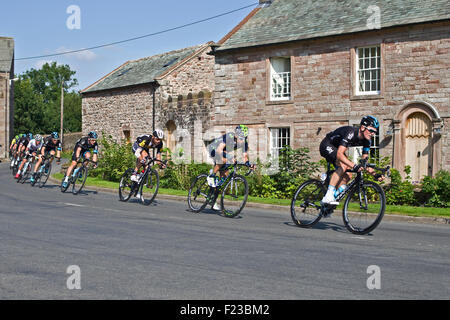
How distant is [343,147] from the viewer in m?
9.92

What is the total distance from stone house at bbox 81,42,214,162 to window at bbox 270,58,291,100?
562 centimetres

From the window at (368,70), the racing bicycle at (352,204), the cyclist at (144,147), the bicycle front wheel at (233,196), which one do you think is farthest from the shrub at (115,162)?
the racing bicycle at (352,204)

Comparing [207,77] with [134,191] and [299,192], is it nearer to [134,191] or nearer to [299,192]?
[134,191]

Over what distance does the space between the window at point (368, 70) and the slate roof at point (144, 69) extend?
634 inches

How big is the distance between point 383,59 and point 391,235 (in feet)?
46.9

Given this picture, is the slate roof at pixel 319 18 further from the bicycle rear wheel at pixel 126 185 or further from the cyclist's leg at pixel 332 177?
the cyclist's leg at pixel 332 177

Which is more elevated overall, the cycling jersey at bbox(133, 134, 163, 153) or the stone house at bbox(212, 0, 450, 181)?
the stone house at bbox(212, 0, 450, 181)

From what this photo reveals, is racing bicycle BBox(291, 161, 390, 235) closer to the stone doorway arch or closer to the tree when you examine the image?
the stone doorway arch

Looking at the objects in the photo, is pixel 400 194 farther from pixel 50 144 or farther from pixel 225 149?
pixel 50 144

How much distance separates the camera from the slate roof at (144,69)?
129 feet

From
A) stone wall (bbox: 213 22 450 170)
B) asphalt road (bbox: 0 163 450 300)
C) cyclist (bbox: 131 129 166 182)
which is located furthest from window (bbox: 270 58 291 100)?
asphalt road (bbox: 0 163 450 300)

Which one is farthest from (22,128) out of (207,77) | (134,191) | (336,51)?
(134,191)

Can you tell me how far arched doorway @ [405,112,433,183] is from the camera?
22.4m

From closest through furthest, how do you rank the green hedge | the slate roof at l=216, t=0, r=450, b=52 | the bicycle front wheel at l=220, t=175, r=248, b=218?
the bicycle front wheel at l=220, t=175, r=248, b=218 → the green hedge → the slate roof at l=216, t=0, r=450, b=52
